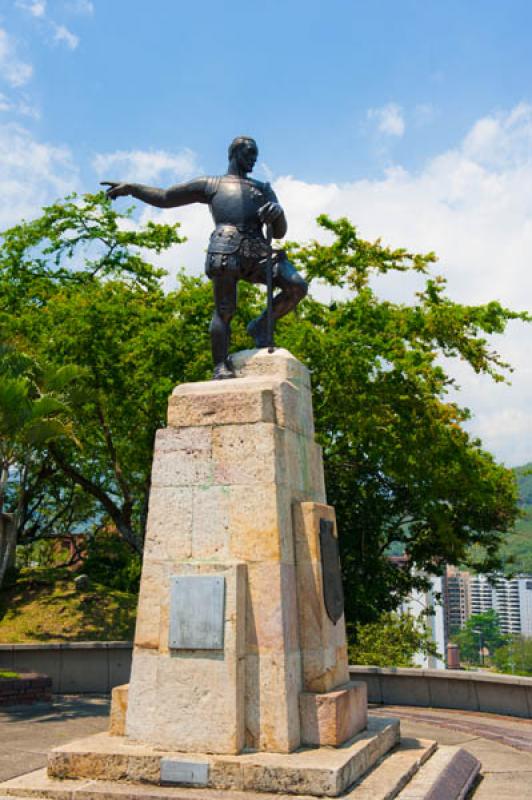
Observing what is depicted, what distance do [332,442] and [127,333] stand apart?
564cm

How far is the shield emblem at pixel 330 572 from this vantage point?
21.9ft

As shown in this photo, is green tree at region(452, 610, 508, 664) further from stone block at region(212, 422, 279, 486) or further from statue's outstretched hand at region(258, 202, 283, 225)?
stone block at region(212, 422, 279, 486)

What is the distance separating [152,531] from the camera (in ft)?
21.7

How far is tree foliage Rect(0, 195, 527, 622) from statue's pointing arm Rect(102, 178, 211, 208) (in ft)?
21.4

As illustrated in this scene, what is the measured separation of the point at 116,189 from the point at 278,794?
19.9 ft

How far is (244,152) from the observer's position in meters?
7.84

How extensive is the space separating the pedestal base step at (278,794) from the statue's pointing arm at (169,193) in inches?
218

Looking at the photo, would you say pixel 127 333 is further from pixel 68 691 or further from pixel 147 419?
pixel 68 691

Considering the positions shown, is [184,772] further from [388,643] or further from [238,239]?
[388,643]

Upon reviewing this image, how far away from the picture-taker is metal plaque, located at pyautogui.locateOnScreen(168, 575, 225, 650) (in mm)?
6035

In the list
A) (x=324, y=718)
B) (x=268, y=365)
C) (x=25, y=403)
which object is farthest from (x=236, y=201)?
(x=25, y=403)

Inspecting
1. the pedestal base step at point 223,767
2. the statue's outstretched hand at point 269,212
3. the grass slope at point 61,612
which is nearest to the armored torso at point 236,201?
the statue's outstretched hand at point 269,212

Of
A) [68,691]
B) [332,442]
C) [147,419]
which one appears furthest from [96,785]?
[332,442]

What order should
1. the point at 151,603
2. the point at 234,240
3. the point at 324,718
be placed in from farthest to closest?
the point at 234,240 → the point at 151,603 → the point at 324,718
